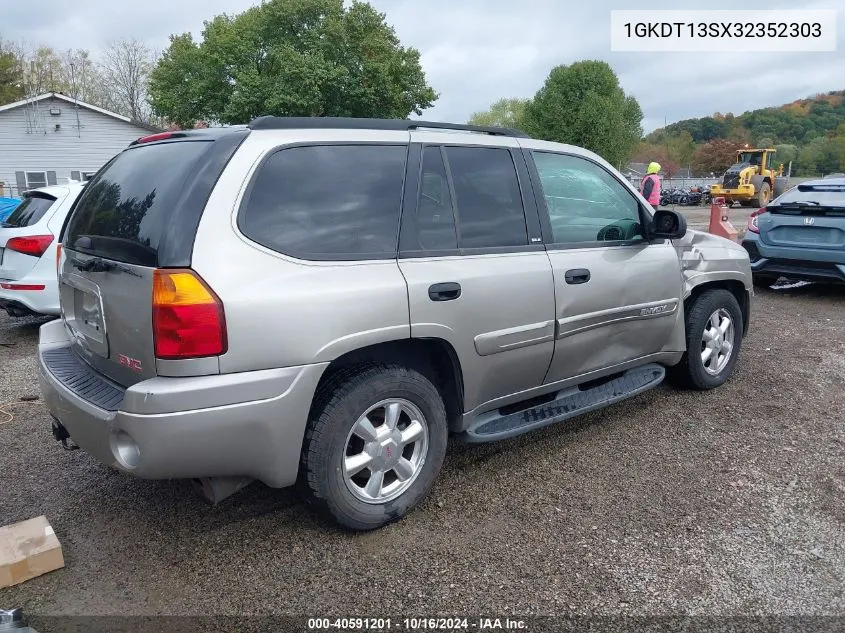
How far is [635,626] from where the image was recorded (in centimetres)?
236

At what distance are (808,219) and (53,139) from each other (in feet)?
87.9

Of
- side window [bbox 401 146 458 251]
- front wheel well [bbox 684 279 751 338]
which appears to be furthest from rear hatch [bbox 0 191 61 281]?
front wheel well [bbox 684 279 751 338]

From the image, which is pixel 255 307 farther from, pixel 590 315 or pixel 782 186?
pixel 782 186

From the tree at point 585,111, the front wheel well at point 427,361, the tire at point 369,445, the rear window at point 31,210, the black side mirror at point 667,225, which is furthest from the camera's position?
the tree at point 585,111

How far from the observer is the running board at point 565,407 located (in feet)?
10.9

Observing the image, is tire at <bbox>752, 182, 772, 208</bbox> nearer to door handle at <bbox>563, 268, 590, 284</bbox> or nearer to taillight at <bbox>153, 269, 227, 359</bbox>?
door handle at <bbox>563, 268, 590, 284</bbox>

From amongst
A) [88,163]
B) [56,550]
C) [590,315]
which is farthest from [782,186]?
[56,550]

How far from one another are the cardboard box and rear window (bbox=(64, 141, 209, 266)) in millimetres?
1207

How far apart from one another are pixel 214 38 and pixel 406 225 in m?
43.5

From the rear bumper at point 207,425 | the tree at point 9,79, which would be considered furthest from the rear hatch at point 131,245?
the tree at point 9,79

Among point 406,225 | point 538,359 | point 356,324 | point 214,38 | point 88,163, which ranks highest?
point 214,38

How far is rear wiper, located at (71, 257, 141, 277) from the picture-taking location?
8.37 feet

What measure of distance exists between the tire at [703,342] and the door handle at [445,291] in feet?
7.28

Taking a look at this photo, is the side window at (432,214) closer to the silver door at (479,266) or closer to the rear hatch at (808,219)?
the silver door at (479,266)
